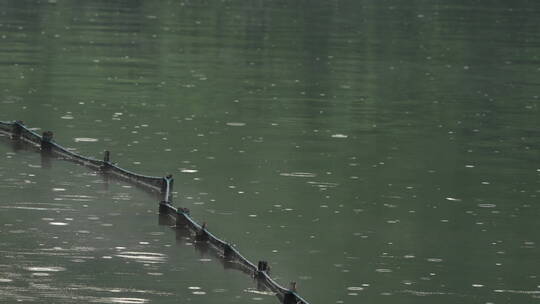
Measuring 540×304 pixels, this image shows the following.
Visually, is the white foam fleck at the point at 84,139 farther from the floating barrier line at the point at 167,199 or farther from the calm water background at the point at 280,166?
the floating barrier line at the point at 167,199

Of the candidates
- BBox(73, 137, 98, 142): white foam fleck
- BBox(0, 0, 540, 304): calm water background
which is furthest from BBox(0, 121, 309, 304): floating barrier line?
BBox(73, 137, 98, 142): white foam fleck

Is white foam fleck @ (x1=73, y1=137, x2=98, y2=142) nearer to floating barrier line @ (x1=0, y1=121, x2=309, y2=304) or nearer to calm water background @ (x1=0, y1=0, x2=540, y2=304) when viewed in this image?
calm water background @ (x1=0, y1=0, x2=540, y2=304)

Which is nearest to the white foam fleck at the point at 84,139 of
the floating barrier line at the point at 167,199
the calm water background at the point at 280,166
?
the calm water background at the point at 280,166

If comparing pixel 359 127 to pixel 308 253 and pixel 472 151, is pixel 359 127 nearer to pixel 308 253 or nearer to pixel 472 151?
pixel 472 151

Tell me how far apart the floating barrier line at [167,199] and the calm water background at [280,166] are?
360mm

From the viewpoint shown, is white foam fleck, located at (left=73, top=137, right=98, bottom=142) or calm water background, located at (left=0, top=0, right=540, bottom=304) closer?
calm water background, located at (left=0, top=0, right=540, bottom=304)

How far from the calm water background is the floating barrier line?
1.18ft

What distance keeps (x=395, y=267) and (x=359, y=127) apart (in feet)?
71.0

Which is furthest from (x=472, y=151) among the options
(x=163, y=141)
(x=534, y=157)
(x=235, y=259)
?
(x=235, y=259)

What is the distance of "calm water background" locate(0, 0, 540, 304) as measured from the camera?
29594mm

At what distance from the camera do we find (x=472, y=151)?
4716 cm

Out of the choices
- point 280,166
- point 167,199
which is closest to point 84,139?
point 280,166

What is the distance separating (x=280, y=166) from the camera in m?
42.7

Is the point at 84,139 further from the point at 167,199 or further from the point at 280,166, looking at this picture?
the point at 167,199
